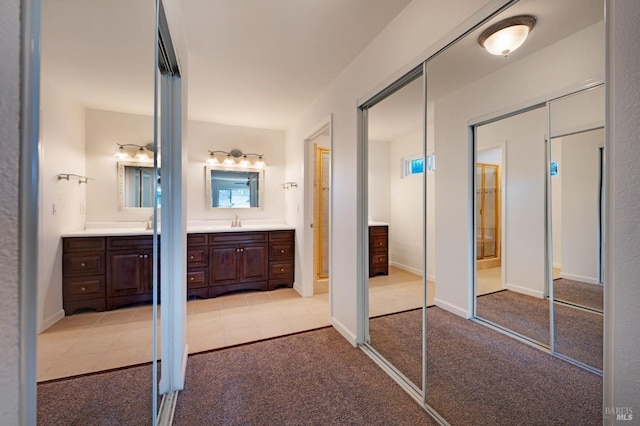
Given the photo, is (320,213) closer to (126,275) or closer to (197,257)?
(197,257)

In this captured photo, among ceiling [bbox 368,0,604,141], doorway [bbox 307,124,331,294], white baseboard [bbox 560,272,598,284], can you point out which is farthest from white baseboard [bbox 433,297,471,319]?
doorway [bbox 307,124,331,294]

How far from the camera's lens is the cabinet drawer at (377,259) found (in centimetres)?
227

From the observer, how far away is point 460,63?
4.70 feet

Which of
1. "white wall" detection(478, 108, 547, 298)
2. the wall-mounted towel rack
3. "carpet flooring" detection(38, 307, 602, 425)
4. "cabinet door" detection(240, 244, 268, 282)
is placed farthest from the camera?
"cabinet door" detection(240, 244, 268, 282)

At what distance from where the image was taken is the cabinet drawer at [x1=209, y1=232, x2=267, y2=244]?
135 inches

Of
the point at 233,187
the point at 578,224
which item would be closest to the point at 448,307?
the point at 578,224

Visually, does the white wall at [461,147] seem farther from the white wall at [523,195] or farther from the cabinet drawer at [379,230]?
the cabinet drawer at [379,230]

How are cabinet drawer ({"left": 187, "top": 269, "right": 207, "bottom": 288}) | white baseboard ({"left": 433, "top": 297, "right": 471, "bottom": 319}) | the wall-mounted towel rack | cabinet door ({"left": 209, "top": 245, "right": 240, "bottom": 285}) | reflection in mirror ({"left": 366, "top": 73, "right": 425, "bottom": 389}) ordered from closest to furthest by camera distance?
the wall-mounted towel rack → white baseboard ({"left": 433, "top": 297, "right": 471, "bottom": 319}) → reflection in mirror ({"left": 366, "top": 73, "right": 425, "bottom": 389}) → cabinet drawer ({"left": 187, "top": 269, "right": 207, "bottom": 288}) → cabinet door ({"left": 209, "top": 245, "right": 240, "bottom": 285})

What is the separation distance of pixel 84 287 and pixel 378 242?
198cm

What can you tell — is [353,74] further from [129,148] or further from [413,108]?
[129,148]

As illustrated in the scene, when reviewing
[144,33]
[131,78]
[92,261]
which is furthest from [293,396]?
[144,33]

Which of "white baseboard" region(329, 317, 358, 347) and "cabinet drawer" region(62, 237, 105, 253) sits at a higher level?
"cabinet drawer" region(62, 237, 105, 253)

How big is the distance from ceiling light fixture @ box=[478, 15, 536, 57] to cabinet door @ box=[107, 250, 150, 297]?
6.43 feet

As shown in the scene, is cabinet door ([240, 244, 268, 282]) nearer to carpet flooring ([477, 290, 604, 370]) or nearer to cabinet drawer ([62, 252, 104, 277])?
cabinet drawer ([62, 252, 104, 277])
